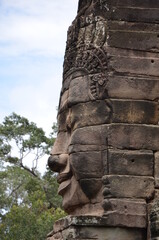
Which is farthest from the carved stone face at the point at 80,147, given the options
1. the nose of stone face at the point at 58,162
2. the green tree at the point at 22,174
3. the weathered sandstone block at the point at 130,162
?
the green tree at the point at 22,174

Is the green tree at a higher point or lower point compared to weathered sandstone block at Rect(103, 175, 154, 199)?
higher

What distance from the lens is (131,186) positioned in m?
8.85

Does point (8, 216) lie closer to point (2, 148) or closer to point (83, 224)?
point (2, 148)

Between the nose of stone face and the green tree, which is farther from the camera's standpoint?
the green tree

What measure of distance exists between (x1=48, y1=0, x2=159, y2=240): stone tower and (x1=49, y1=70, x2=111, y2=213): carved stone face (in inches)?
0.5

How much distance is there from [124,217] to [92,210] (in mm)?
515

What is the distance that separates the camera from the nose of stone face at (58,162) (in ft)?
31.4

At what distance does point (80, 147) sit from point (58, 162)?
1.94ft

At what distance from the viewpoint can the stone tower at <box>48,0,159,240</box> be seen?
8734mm

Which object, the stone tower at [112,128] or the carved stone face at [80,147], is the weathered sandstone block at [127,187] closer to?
the stone tower at [112,128]

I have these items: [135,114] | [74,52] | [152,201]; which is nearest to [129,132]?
[135,114]

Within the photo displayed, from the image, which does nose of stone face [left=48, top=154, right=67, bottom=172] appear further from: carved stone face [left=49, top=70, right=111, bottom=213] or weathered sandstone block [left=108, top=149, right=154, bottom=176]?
weathered sandstone block [left=108, top=149, right=154, bottom=176]

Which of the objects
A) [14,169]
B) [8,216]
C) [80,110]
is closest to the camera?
[80,110]

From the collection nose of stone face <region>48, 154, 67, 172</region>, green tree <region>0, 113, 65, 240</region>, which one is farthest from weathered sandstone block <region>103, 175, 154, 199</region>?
green tree <region>0, 113, 65, 240</region>
